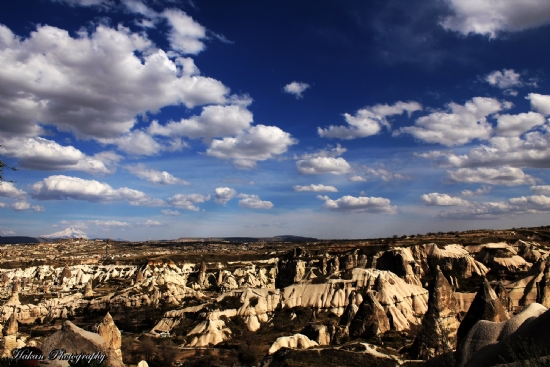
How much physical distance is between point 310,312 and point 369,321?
13.5 metres

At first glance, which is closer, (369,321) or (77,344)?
(77,344)

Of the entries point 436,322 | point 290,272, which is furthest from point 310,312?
point 436,322

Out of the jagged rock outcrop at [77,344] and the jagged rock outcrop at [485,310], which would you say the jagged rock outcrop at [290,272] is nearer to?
the jagged rock outcrop at [485,310]

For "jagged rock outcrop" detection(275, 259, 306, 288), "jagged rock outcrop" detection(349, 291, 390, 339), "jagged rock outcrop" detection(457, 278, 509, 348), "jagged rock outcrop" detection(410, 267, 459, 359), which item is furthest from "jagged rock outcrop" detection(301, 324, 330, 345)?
"jagged rock outcrop" detection(275, 259, 306, 288)

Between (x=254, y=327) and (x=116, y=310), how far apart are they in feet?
A: 112

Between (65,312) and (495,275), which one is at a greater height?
(495,275)

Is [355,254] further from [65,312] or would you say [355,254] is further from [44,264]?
[44,264]

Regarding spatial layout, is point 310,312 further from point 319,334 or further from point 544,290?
point 544,290

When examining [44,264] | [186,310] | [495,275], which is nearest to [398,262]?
[495,275]

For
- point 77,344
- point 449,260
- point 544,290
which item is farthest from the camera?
point 449,260

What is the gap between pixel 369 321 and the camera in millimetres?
44750

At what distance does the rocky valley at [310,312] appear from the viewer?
72.8 feet

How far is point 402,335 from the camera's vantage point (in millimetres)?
44688

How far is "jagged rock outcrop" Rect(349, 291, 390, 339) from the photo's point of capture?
4394 centimetres
